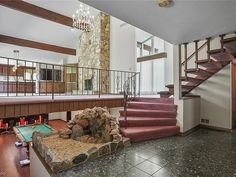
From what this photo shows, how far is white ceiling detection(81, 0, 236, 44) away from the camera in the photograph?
7.05 ft

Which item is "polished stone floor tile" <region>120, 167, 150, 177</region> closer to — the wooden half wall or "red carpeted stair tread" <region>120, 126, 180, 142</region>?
"red carpeted stair tread" <region>120, 126, 180, 142</region>

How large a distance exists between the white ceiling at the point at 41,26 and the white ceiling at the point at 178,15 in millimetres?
5152

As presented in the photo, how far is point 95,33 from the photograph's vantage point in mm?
7391

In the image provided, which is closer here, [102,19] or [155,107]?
[155,107]

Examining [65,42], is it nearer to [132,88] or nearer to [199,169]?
[132,88]

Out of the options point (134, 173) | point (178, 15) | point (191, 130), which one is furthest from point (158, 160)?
point (178, 15)

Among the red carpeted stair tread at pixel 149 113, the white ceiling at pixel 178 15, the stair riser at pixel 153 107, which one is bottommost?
the red carpeted stair tread at pixel 149 113

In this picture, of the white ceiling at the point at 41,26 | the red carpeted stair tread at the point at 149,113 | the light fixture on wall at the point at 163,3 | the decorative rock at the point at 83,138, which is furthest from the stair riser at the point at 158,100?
the white ceiling at the point at 41,26

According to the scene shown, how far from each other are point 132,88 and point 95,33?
355 cm

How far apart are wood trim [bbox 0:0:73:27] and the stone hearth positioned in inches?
198

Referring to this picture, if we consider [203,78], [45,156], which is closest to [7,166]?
[45,156]

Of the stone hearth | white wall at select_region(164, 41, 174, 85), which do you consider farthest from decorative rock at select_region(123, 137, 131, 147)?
white wall at select_region(164, 41, 174, 85)

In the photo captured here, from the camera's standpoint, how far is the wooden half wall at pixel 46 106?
9.84 ft

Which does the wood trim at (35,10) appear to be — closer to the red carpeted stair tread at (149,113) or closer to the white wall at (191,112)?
the red carpeted stair tread at (149,113)
